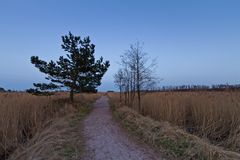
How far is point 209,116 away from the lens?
363 inches

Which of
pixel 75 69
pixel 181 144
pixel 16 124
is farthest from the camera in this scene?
pixel 75 69

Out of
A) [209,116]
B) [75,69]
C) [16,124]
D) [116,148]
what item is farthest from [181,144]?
[75,69]

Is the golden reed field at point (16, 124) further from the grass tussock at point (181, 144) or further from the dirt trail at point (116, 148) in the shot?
the grass tussock at point (181, 144)

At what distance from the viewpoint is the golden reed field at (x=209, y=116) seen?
798 cm

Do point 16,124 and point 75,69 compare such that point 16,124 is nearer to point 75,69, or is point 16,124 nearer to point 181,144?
Answer: point 181,144

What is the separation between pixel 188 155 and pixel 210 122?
11.2ft

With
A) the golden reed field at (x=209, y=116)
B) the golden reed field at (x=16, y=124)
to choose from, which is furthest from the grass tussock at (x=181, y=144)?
the golden reed field at (x=16, y=124)

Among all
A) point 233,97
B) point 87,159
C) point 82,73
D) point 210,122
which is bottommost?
point 87,159

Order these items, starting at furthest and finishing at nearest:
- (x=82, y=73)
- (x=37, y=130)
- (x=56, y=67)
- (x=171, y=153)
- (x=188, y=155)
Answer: (x=82, y=73) < (x=56, y=67) < (x=37, y=130) < (x=171, y=153) < (x=188, y=155)

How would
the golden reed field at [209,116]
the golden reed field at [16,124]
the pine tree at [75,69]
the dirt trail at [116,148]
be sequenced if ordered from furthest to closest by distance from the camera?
the pine tree at [75,69] < the golden reed field at [209,116] < the golden reed field at [16,124] < the dirt trail at [116,148]

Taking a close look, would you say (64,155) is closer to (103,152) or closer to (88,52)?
(103,152)

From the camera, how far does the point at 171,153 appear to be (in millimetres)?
6309

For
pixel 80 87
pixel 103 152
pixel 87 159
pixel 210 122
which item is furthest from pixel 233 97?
pixel 80 87

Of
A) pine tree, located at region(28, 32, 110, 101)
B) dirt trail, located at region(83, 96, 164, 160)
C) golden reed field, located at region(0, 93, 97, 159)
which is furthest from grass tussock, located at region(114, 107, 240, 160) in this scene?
pine tree, located at region(28, 32, 110, 101)
